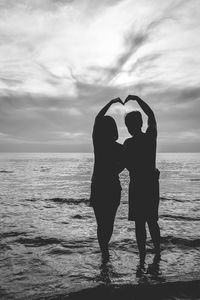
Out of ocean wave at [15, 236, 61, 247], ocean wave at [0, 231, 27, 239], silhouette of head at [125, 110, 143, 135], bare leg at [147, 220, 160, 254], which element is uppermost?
silhouette of head at [125, 110, 143, 135]

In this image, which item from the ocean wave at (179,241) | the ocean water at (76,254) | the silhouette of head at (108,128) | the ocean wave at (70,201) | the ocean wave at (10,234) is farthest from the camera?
the ocean wave at (70,201)

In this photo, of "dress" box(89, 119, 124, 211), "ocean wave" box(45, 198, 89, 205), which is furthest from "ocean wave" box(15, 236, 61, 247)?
"ocean wave" box(45, 198, 89, 205)

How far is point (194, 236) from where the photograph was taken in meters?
7.39

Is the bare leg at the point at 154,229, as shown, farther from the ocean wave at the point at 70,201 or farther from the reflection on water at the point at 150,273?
the ocean wave at the point at 70,201

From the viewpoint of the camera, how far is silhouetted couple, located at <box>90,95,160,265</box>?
457 centimetres

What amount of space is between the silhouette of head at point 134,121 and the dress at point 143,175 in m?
0.13

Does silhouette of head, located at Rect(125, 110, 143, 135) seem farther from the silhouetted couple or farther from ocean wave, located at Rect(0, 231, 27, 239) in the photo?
ocean wave, located at Rect(0, 231, 27, 239)

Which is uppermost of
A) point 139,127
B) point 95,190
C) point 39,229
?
point 139,127

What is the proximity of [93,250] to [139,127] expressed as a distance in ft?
9.80

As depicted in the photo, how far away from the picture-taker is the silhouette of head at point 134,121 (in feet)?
15.1

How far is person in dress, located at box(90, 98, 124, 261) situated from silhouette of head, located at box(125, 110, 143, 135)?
0.27m

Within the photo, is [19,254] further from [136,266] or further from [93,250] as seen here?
[136,266]

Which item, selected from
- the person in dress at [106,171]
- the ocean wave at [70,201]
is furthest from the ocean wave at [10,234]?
the ocean wave at [70,201]

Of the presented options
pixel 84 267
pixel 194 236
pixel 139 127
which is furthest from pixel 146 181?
pixel 194 236
